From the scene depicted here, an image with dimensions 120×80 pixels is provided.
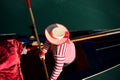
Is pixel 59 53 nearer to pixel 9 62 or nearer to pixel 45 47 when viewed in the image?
pixel 45 47

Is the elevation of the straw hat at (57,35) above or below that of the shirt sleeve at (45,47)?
above

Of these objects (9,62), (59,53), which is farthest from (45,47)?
(9,62)

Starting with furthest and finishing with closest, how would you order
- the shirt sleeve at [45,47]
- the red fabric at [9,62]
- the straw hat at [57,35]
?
the shirt sleeve at [45,47] < the straw hat at [57,35] < the red fabric at [9,62]

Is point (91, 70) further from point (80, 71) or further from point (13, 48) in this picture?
point (13, 48)

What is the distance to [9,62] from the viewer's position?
1984 mm

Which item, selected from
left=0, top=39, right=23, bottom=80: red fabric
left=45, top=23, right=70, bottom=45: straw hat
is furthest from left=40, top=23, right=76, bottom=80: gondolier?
left=0, top=39, right=23, bottom=80: red fabric

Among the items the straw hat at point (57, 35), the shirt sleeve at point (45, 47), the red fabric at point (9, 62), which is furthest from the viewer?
the shirt sleeve at point (45, 47)

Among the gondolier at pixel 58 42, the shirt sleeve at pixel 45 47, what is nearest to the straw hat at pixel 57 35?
the gondolier at pixel 58 42

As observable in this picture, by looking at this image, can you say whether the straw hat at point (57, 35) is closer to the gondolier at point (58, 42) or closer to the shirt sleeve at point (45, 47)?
the gondolier at point (58, 42)

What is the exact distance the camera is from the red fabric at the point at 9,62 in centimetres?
196

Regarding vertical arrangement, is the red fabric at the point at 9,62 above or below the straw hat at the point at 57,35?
below

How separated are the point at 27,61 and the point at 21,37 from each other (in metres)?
0.47

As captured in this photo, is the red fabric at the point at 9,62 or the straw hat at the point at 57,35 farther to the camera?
the straw hat at the point at 57,35

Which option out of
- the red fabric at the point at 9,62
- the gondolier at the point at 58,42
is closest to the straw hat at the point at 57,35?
the gondolier at the point at 58,42
